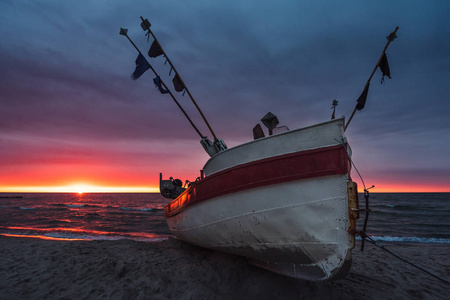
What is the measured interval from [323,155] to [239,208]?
72.1 inches

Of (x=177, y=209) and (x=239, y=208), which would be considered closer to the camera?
(x=239, y=208)

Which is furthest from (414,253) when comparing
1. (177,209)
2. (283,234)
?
(177,209)

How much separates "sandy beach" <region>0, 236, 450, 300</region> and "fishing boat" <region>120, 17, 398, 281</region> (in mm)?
834

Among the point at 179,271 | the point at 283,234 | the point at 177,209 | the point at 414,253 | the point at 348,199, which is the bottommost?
the point at 414,253

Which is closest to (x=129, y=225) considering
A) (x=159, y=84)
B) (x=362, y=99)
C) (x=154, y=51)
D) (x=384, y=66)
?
(x=159, y=84)

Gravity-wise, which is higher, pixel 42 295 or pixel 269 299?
pixel 42 295

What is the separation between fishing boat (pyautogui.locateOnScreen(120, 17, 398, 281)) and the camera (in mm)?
3686

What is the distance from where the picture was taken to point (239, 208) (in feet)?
14.6

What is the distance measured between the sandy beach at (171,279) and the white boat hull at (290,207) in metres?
0.89

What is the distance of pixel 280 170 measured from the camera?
3994 millimetres

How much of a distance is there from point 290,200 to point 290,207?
120 mm

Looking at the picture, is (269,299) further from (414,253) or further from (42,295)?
(414,253)

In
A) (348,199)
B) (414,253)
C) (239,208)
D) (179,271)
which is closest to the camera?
(348,199)

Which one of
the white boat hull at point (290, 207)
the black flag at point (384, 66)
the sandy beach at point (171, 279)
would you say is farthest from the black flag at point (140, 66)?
the black flag at point (384, 66)
